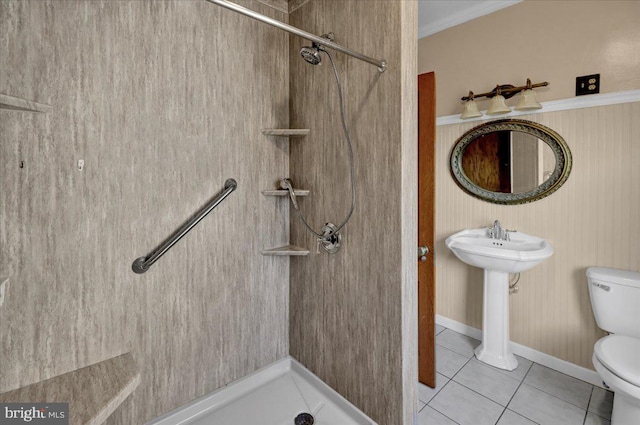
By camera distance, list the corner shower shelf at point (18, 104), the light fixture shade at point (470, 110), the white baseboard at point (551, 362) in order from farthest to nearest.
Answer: the light fixture shade at point (470, 110), the white baseboard at point (551, 362), the corner shower shelf at point (18, 104)

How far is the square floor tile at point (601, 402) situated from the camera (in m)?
1.72

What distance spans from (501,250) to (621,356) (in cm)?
74

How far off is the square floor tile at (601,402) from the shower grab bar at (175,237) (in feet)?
8.08

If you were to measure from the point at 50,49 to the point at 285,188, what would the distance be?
1.08 meters

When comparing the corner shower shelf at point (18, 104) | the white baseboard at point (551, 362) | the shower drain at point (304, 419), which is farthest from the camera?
the white baseboard at point (551, 362)

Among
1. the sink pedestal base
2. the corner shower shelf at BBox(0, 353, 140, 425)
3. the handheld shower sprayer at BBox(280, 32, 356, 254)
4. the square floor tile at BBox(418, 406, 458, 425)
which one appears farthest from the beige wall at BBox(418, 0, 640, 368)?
the corner shower shelf at BBox(0, 353, 140, 425)

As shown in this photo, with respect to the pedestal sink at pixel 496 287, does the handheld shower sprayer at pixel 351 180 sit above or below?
above

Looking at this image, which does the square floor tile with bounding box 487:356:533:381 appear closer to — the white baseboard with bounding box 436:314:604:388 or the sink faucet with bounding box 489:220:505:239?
the white baseboard with bounding box 436:314:604:388

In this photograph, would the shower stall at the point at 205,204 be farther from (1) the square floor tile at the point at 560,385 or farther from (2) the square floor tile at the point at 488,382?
Result: (1) the square floor tile at the point at 560,385

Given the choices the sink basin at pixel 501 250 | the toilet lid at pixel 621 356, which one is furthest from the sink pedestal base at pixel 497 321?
the toilet lid at pixel 621 356

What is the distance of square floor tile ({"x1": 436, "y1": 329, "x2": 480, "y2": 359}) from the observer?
2.38 meters

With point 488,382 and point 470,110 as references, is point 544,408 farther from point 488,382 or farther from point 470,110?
point 470,110

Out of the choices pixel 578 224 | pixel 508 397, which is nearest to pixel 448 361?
pixel 508 397

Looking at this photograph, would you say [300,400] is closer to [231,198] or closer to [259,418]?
[259,418]
